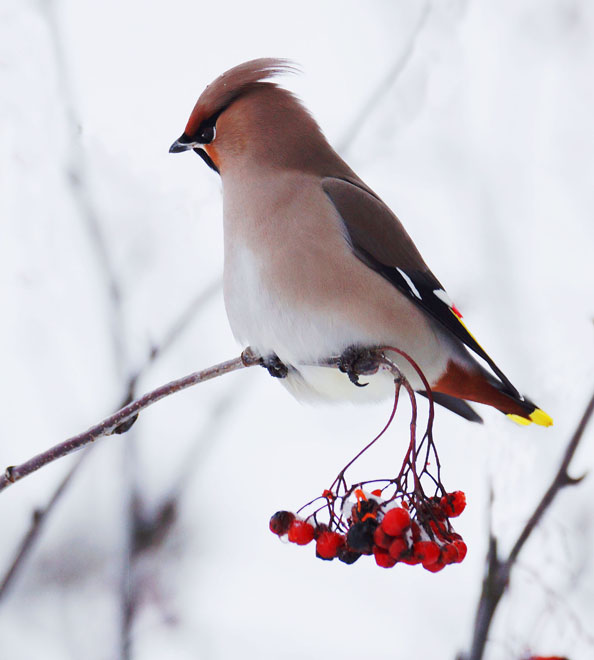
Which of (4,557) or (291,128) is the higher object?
(291,128)

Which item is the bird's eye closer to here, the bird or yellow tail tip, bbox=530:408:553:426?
the bird

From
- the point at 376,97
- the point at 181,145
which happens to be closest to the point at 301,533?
the point at 181,145

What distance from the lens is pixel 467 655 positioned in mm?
1645

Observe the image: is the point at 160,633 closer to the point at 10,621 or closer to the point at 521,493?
the point at 10,621

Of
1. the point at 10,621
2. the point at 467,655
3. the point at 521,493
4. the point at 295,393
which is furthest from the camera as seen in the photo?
the point at 10,621

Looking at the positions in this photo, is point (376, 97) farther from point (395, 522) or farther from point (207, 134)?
point (395, 522)

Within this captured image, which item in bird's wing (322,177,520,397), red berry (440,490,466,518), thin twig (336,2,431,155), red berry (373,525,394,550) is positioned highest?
thin twig (336,2,431,155)

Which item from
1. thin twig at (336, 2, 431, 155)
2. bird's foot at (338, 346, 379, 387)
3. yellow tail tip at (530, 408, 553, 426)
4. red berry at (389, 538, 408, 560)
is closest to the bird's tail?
yellow tail tip at (530, 408, 553, 426)

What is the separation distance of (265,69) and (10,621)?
163cm

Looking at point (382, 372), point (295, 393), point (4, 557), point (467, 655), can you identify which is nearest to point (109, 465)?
point (4, 557)

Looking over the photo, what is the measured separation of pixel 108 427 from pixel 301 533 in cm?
37

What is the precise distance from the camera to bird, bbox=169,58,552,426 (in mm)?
1616

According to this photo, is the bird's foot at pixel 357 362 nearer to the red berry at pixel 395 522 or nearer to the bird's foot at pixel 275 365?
the bird's foot at pixel 275 365

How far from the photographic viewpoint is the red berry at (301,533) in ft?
4.39
